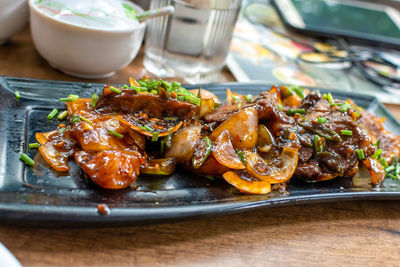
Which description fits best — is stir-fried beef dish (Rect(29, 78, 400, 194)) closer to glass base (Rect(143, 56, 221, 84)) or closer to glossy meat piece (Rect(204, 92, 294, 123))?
glossy meat piece (Rect(204, 92, 294, 123))

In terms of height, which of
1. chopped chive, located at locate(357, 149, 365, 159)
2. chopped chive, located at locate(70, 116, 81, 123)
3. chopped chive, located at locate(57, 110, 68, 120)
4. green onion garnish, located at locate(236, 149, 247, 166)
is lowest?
chopped chive, located at locate(57, 110, 68, 120)

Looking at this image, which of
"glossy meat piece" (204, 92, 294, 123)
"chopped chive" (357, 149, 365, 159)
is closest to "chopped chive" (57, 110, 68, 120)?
"glossy meat piece" (204, 92, 294, 123)

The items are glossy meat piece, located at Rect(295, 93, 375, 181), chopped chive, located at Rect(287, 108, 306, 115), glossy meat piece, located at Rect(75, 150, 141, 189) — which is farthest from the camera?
chopped chive, located at Rect(287, 108, 306, 115)

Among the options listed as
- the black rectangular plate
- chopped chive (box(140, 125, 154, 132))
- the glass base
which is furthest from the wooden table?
the glass base

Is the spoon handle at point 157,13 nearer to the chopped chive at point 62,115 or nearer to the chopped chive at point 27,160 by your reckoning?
the chopped chive at point 62,115

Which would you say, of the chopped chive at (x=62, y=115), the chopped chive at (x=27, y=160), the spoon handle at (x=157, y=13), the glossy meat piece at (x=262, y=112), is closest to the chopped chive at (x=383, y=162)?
the glossy meat piece at (x=262, y=112)

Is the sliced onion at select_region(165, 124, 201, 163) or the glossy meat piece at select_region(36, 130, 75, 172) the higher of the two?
the sliced onion at select_region(165, 124, 201, 163)

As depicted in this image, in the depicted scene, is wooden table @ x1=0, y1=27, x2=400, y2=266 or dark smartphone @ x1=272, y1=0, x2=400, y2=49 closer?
wooden table @ x1=0, y1=27, x2=400, y2=266

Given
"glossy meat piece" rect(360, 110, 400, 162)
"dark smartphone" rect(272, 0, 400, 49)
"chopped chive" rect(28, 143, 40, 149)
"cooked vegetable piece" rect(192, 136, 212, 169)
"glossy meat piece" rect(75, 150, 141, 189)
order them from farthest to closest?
"dark smartphone" rect(272, 0, 400, 49) → "glossy meat piece" rect(360, 110, 400, 162) → "cooked vegetable piece" rect(192, 136, 212, 169) → "chopped chive" rect(28, 143, 40, 149) → "glossy meat piece" rect(75, 150, 141, 189)
